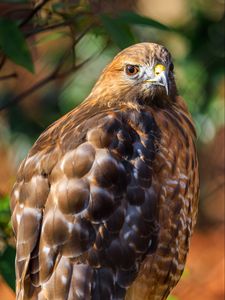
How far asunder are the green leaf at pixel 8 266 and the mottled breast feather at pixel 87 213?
0.11 ft

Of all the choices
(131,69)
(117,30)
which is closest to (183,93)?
(131,69)

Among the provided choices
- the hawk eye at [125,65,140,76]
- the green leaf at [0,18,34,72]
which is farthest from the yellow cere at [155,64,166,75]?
the green leaf at [0,18,34,72]

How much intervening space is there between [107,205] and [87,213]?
85 mm

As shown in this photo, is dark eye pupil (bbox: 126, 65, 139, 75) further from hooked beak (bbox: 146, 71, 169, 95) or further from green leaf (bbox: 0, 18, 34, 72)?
green leaf (bbox: 0, 18, 34, 72)

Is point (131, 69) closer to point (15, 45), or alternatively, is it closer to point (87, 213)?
point (15, 45)

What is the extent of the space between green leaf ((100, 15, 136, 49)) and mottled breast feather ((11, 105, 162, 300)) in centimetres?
31

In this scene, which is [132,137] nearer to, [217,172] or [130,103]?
[130,103]

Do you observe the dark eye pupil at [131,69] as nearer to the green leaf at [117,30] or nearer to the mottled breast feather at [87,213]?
the green leaf at [117,30]

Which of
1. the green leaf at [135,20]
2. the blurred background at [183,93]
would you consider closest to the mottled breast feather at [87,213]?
the green leaf at [135,20]

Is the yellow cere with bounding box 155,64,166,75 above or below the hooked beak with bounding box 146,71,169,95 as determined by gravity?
Answer: above

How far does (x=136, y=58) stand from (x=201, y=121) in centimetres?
416

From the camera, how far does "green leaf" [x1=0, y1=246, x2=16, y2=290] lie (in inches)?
166

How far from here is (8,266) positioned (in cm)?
427

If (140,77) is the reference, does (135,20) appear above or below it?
above
